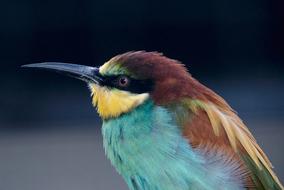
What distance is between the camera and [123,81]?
2.80 meters

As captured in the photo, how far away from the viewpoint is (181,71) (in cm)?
279

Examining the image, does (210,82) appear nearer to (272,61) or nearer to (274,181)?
(272,61)

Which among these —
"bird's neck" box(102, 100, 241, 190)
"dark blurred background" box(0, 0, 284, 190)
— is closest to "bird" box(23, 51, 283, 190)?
"bird's neck" box(102, 100, 241, 190)

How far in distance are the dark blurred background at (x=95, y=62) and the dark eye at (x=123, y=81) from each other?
2416 mm

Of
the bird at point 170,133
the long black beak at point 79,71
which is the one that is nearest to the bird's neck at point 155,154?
the bird at point 170,133

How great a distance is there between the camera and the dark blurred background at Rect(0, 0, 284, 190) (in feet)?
17.2

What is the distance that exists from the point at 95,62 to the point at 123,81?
247 centimetres

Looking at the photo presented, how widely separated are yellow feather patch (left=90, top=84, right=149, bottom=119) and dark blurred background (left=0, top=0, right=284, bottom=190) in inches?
93.5

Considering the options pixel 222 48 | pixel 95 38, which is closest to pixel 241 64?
pixel 222 48

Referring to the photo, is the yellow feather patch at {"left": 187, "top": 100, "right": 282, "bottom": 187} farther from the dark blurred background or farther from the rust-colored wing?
the dark blurred background

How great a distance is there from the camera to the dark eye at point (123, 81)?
110 inches

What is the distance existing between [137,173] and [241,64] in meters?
2.80

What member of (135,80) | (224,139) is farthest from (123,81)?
(224,139)

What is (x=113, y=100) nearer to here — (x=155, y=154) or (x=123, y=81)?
(x=123, y=81)
